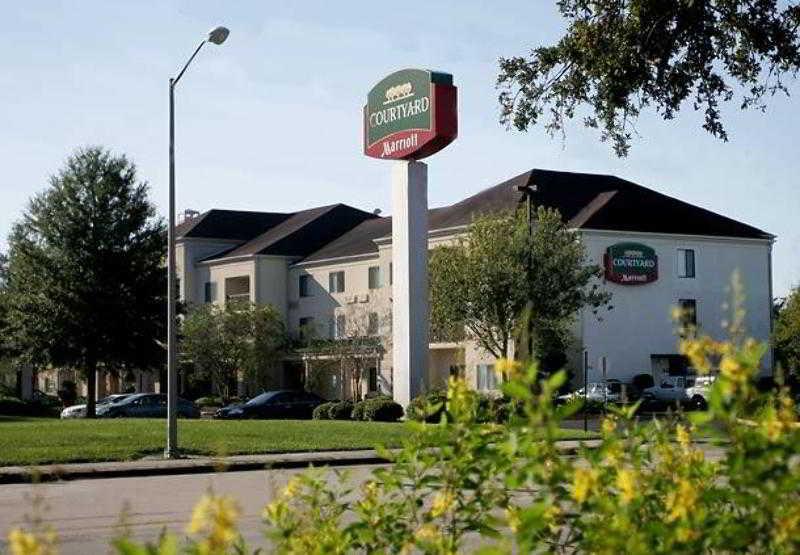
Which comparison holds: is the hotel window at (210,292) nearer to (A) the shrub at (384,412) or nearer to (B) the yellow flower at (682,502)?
(A) the shrub at (384,412)

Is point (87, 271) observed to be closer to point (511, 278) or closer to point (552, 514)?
point (511, 278)

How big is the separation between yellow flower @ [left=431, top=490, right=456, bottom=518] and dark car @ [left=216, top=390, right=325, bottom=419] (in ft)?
157

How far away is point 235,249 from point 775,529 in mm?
78633

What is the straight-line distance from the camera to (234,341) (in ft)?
235

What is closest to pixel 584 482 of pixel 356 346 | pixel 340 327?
pixel 356 346

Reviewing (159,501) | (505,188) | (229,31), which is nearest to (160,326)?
(505,188)

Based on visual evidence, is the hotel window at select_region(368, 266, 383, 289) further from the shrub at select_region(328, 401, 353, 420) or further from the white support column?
the white support column

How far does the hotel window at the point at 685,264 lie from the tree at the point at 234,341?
22.2 meters

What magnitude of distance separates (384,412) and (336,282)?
33.3 m

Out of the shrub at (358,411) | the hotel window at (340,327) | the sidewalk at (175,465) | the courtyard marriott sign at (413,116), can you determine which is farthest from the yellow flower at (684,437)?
the hotel window at (340,327)

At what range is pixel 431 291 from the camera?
55875 millimetres

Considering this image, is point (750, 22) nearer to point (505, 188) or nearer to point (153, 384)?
point (505, 188)

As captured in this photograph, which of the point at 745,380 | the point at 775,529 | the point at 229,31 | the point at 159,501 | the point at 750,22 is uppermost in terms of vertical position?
the point at 229,31

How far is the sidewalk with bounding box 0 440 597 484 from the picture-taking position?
2228cm
